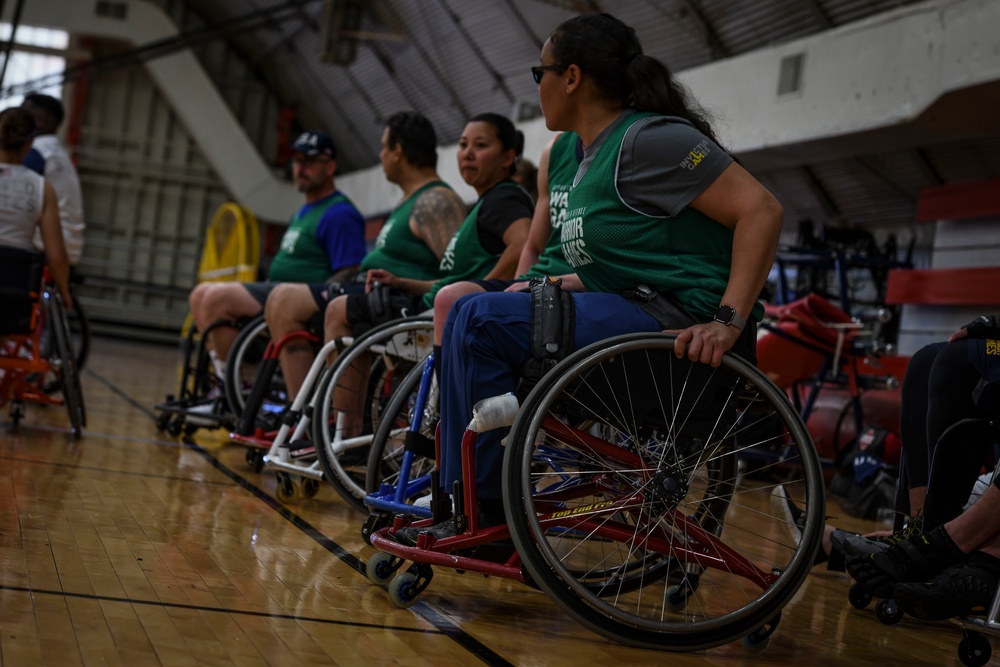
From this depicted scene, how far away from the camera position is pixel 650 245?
1.92 meters

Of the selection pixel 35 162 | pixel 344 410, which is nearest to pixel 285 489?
pixel 344 410

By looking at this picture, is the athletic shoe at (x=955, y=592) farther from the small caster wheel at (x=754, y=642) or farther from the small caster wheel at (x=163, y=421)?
the small caster wheel at (x=163, y=421)

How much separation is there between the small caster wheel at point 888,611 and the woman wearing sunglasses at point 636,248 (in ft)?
2.19

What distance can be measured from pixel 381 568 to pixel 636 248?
76cm

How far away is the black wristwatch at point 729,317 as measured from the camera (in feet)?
5.96

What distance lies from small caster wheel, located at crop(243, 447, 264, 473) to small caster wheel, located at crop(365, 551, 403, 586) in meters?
1.71

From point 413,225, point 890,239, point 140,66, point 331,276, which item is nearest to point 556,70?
point 413,225

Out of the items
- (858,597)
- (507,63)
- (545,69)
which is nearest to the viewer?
(545,69)

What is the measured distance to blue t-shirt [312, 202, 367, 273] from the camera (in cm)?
414

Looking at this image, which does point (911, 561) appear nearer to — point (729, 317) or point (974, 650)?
point (974, 650)

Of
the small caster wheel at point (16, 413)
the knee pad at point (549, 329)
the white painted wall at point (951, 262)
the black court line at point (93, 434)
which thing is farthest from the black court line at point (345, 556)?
the white painted wall at point (951, 262)

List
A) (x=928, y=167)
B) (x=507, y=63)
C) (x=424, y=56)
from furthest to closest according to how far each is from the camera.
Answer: (x=424, y=56) → (x=507, y=63) → (x=928, y=167)

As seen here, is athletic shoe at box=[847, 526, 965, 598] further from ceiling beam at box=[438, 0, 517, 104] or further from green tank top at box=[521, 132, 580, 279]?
ceiling beam at box=[438, 0, 517, 104]

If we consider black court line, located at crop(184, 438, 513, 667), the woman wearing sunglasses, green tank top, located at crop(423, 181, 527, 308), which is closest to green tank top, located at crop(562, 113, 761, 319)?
the woman wearing sunglasses
